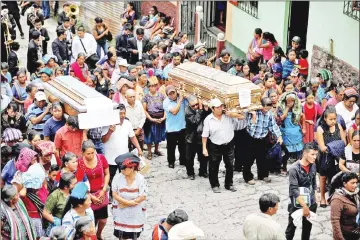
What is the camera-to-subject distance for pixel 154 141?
488 inches

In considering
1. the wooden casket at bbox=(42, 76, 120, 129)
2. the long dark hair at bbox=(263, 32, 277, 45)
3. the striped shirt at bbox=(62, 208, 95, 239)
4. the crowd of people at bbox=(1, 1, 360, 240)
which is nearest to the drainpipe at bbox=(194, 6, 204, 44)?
the crowd of people at bbox=(1, 1, 360, 240)

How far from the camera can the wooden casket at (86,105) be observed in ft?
33.0

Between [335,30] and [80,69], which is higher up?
[335,30]

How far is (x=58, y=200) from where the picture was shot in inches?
328

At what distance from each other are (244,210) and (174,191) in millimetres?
1173

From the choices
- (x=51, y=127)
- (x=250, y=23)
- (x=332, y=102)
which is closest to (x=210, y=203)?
(x=51, y=127)

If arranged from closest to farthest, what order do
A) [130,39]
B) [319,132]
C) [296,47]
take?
[319,132], [296,47], [130,39]

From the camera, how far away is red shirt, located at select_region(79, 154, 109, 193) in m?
9.14

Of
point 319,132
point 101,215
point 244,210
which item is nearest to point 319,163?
point 319,132

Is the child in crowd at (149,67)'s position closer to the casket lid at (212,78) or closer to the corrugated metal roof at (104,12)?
the casket lid at (212,78)

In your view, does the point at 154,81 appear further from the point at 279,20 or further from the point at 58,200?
the point at 279,20

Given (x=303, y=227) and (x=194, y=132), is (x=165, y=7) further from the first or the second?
(x=303, y=227)

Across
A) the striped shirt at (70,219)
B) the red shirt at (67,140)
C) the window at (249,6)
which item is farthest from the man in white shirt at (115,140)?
the window at (249,6)

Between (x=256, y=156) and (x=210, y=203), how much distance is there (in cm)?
104
